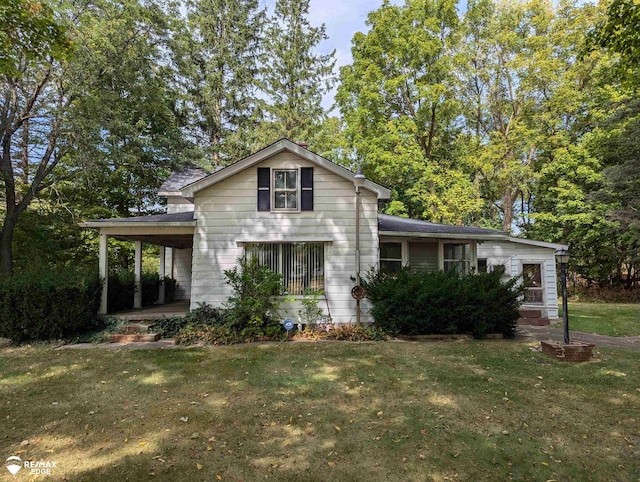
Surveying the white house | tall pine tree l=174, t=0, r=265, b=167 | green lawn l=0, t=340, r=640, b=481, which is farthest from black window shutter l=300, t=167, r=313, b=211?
tall pine tree l=174, t=0, r=265, b=167

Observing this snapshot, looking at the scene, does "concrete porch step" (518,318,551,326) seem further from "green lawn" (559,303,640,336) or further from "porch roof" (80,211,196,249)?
"porch roof" (80,211,196,249)

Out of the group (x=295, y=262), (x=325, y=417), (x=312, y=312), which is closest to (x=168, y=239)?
(x=295, y=262)

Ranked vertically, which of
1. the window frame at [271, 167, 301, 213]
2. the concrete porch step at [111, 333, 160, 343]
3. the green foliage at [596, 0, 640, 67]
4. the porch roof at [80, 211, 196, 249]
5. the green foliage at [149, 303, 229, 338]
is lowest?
the concrete porch step at [111, 333, 160, 343]

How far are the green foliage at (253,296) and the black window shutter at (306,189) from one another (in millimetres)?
2097

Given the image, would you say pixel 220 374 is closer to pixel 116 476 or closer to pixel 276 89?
pixel 116 476

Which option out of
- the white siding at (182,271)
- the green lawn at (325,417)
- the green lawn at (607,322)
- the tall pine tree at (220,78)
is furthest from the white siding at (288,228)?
the tall pine tree at (220,78)

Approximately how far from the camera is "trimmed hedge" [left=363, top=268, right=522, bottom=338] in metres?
8.47

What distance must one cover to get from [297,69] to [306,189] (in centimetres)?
1665

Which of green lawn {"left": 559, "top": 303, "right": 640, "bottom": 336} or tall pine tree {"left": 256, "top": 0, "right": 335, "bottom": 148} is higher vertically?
tall pine tree {"left": 256, "top": 0, "right": 335, "bottom": 148}

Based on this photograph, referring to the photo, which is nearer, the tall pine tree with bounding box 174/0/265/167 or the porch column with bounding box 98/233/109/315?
the porch column with bounding box 98/233/109/315

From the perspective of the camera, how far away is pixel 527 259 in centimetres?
1230

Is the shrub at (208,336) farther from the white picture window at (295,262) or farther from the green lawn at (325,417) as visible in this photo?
the white picture window at (295,262)

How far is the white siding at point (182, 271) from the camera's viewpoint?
14.5m

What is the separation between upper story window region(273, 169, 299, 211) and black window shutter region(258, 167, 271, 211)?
0.55 ft
